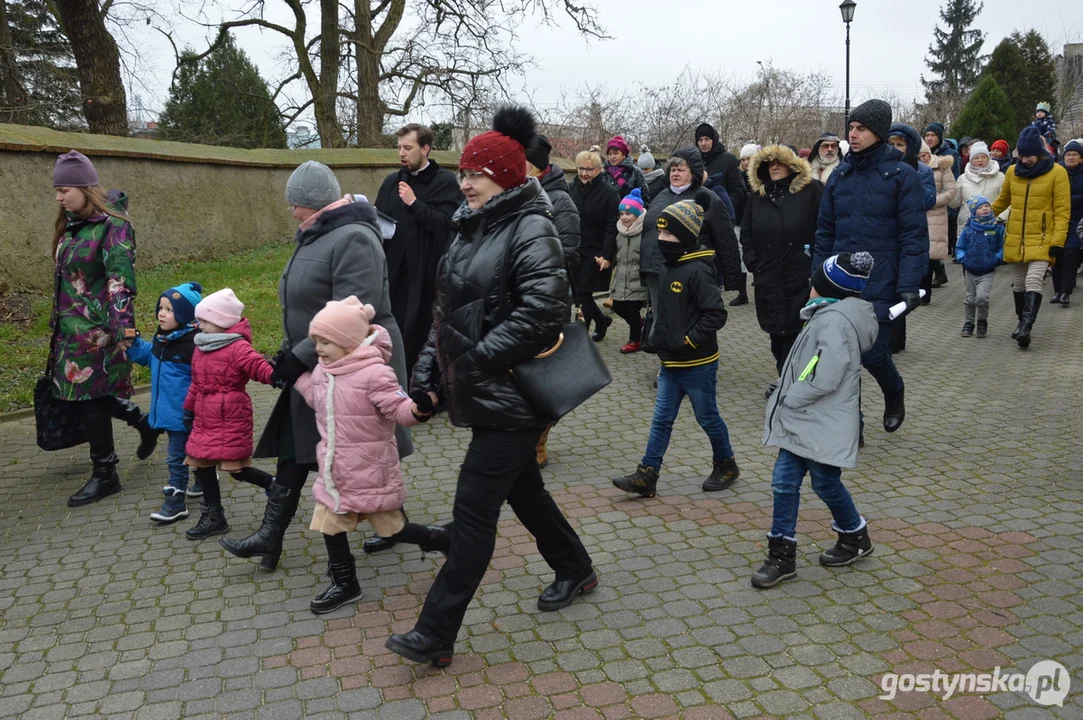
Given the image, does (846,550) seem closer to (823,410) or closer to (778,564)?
(778,564)

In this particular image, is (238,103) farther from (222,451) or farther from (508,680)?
(508,680)

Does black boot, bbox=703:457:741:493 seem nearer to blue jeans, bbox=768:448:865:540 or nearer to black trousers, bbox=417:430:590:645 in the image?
blue jeans, bbox=768:448:865:540

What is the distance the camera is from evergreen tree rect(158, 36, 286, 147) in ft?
71.4

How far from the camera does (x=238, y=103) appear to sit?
24.1 metres

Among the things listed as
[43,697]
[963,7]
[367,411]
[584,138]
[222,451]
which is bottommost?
[43,697]

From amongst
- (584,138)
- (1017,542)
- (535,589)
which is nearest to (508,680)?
(535,589)

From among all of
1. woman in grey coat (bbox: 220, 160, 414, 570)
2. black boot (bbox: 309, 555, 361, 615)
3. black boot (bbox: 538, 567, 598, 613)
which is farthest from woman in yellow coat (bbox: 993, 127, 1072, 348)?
black boot (bbox: 309, 555, 361, 615)

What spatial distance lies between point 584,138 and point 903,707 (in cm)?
2728

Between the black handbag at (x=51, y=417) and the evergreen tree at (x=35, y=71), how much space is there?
9.45 metres

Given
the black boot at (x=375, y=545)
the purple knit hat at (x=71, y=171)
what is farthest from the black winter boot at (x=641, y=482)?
the purple knit hat at (x=71, y=171)

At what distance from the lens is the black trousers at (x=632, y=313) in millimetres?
9391

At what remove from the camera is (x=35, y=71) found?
1798 centimetres

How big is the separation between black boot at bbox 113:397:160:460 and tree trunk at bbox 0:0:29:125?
11.1 meters

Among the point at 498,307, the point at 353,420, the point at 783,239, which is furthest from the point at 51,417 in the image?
the point at 783,239
